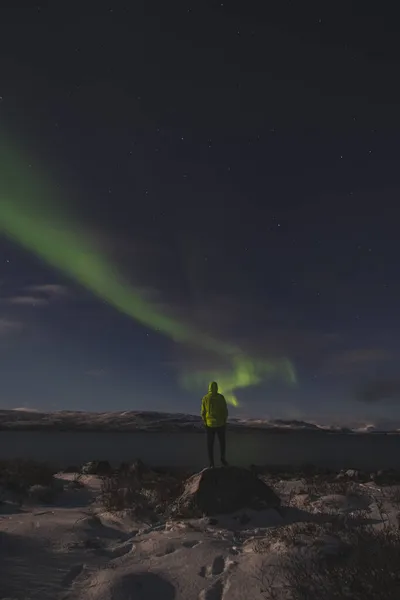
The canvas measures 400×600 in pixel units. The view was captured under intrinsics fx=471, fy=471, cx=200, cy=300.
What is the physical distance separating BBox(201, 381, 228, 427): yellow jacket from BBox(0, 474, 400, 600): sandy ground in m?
3.16

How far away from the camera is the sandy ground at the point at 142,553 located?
571 cm

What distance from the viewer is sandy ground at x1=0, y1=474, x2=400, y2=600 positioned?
18.7ft

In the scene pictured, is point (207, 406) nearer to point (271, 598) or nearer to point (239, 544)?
point (239, 544)

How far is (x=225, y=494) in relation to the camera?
10.7m

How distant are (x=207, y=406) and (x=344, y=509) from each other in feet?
14.0

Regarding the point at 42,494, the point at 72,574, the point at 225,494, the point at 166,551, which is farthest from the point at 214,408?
the point at 72,574

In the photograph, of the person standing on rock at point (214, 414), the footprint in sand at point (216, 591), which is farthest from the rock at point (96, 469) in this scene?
the footprint in sand at point (216, 591)

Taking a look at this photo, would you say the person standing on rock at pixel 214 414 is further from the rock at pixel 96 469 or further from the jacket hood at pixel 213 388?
the rock at pixel 96 469

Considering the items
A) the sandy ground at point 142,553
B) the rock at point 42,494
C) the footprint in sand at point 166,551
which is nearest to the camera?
the sandy ground at point 142,553

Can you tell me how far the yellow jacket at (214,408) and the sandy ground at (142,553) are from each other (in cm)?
316

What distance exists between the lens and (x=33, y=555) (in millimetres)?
6988

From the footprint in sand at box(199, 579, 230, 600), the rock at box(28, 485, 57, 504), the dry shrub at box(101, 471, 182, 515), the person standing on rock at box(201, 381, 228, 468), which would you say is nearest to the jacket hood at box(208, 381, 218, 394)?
the person standing on rock at box(201, 381, 228, 468)

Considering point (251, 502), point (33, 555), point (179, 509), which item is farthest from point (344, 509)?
point (33, 555)

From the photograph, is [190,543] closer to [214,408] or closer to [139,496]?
[139,496]
